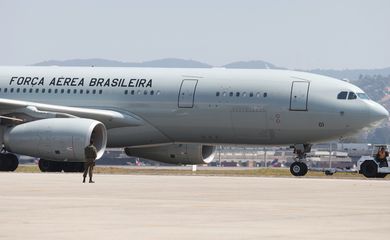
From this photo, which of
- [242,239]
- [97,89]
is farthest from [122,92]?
[242,239]

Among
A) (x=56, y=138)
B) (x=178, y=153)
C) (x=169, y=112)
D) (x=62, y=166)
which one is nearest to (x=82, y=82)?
(x=62, y=166)

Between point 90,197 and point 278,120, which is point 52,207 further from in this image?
Answer: point 278,120

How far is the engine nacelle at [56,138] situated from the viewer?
45656 mm

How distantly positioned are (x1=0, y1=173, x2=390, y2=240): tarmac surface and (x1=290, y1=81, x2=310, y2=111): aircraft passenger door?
33.3 ft

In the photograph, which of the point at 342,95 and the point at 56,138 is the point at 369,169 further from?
the point at 56,138

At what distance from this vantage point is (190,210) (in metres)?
24.3

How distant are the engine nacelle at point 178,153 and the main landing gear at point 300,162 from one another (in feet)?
14.8

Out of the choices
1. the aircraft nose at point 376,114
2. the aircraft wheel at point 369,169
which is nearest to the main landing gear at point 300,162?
the aircraft wheel at point 369,169

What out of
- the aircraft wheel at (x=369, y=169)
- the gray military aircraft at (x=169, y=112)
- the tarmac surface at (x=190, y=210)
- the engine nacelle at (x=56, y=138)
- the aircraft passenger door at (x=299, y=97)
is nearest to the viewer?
the tarmac surface at (x=190, y=210)

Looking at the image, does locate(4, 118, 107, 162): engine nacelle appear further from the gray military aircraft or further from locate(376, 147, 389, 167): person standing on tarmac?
locate(376, 147, 389, 167): person standing on tarmac

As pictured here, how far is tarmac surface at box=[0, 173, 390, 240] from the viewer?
1942cm

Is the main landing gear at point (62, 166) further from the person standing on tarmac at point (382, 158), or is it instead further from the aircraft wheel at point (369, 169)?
the person standing on tarmac at point (382, 158)

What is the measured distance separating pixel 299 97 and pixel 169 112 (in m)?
5.43

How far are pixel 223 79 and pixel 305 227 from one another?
27876 mm
